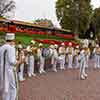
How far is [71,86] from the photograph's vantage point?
15406 mm

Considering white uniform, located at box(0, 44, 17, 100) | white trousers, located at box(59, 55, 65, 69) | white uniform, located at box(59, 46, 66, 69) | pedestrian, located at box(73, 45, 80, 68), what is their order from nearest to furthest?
white uniform, located at box(0, 44, 17, 100)
white trousers, located at box(59, 55, 65, 69)
white uniform, located at box(59, 46, 66, 69)
pedestrian, located at box(73, 45, 80, 68)

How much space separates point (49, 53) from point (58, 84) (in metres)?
6.58

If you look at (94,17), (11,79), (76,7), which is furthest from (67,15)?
(11,79)

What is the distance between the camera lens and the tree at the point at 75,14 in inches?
2325

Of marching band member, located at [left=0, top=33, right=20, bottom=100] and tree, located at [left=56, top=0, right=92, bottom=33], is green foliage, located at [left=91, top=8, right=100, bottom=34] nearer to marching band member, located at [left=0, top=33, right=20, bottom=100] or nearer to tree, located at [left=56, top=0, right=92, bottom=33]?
tree, located at [left=56, top=0, right=92, bottom=33]

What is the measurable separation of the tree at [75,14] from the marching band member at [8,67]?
164 feet

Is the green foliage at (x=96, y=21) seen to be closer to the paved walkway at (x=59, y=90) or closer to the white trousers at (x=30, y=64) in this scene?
the white trousers at (x=30, y=64)

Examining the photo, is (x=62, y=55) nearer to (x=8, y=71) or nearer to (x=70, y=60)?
(x=70, y=60)

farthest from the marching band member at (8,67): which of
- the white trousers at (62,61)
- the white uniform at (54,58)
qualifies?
the white trousers at (62,61)

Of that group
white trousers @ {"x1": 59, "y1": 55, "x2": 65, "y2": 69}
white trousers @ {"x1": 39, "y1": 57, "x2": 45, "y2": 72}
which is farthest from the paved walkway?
white trousers @ {"x1": 59, "y1": 55, "x2": 65, "y2": 69}

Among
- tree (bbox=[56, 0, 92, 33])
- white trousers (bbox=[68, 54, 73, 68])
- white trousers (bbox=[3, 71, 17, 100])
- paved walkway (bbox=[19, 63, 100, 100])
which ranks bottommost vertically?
white trousers (bbox=[68, 54, 73, 68])

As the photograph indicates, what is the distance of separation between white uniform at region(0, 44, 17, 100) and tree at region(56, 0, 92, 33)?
50.1 m

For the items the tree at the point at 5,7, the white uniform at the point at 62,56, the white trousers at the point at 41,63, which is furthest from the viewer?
the tree at the point at 5,7

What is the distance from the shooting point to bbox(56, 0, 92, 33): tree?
5906 cm
